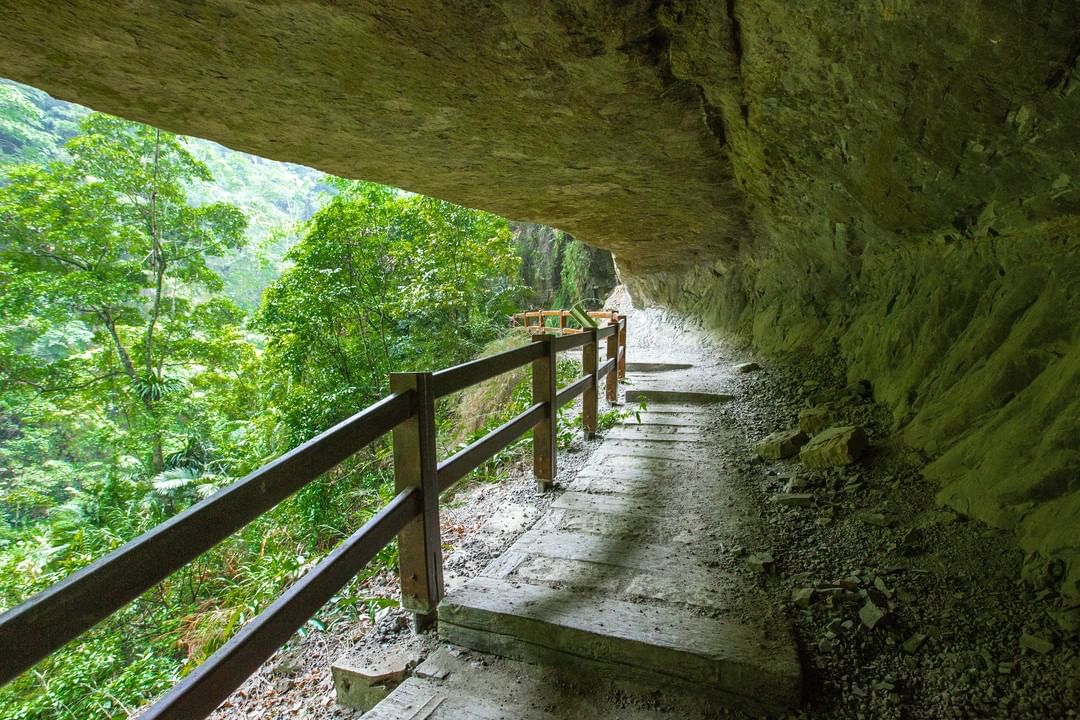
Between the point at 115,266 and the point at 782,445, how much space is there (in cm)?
1441

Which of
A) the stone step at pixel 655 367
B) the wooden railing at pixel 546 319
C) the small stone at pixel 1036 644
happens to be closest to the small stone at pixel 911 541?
the small stone at pixel 1036 644

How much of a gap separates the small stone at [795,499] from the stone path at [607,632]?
0.24 m

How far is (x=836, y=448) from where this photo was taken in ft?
11.0

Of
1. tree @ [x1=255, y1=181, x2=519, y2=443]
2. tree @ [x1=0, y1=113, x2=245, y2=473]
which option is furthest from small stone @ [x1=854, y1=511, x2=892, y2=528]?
tree @ [x1=0, y1=113, x2=245, y2=473]

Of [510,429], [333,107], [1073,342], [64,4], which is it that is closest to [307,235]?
[333,107]

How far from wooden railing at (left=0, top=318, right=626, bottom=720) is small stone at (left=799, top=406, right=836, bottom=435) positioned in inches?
93.2

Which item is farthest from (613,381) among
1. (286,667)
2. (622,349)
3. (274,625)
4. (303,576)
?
(274,625)

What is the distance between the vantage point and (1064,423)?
224 cm

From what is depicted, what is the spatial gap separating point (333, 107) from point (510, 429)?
2532 mm

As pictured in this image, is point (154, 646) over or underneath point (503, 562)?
underneath

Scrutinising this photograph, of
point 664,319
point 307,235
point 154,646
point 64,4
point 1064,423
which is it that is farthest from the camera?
point 664,319

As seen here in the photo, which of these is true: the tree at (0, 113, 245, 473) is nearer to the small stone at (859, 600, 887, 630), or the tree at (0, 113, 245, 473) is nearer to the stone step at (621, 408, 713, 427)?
the stone step at (621, 408, 713, 427)

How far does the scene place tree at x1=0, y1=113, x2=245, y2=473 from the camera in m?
10.9

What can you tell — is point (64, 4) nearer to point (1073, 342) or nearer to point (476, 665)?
point (476, 665)
